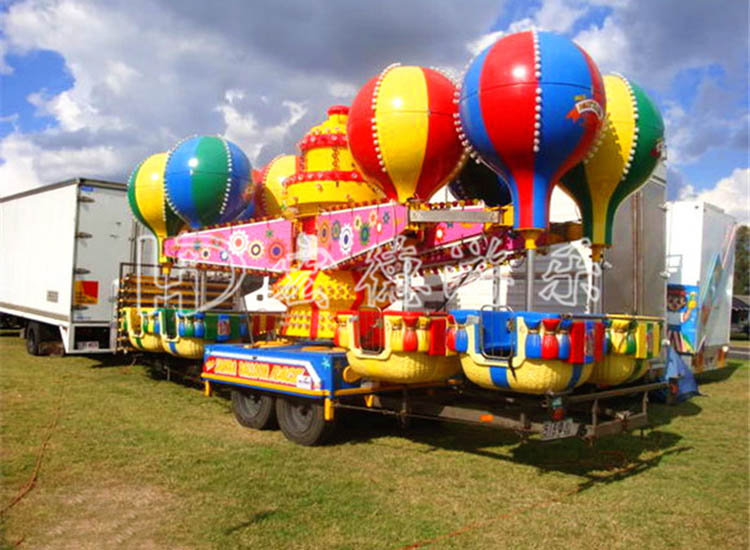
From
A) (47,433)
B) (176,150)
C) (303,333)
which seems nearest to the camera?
(47,433)

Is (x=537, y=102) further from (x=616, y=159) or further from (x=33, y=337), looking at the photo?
(x=33, y=337)

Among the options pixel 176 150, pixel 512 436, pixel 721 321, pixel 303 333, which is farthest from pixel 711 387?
pixel 176 150

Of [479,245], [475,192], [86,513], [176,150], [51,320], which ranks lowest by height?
[86,513]

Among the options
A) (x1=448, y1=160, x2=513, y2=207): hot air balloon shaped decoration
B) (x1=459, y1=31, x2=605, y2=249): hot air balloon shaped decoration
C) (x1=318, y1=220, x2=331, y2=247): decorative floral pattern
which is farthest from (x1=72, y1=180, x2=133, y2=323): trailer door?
(x1=459, y1=31, x2=605, y2=249): hot air balloon shaped decoration

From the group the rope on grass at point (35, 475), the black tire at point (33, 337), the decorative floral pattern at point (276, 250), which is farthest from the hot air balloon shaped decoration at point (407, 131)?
the black tire at point (33, 337)

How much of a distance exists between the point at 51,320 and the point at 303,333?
7.93 m

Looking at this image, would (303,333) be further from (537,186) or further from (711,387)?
(711,387)

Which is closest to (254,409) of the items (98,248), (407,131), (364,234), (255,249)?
(255,249)

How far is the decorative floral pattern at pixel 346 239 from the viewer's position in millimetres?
7949

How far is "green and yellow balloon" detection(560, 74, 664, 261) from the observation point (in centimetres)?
689

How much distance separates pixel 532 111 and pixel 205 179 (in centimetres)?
594

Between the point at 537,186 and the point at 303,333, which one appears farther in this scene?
the point at 303,333

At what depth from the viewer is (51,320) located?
14070 mm

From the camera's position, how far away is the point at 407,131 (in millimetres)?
7055
